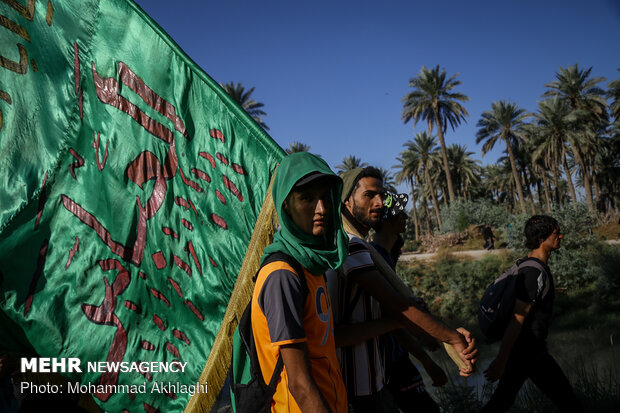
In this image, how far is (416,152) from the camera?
48.5m

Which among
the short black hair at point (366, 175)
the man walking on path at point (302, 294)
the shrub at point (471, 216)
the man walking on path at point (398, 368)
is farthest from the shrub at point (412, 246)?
the man walking on path at point (302, 294)

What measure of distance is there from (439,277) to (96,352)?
19230mm

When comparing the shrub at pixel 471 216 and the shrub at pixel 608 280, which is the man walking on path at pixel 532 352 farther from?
the shrub at pixel 471 216

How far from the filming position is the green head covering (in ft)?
5.15

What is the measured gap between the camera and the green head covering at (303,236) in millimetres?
1568

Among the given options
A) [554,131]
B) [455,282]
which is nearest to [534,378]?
[455,282]

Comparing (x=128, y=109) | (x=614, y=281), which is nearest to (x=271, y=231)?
(x=128, y=109)

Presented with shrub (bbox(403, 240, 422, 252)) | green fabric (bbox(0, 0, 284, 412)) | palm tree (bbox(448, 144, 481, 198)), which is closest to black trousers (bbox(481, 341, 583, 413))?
green fabric (bbox(0, 0, 284, 412))

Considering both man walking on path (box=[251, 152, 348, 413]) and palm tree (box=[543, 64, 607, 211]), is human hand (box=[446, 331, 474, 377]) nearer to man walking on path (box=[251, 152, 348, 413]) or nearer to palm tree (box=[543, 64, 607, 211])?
man walking on path (box=[251, 152, 348, 413])

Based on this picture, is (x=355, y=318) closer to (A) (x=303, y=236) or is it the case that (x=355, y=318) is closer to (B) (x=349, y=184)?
(A) (x=303, y=236)

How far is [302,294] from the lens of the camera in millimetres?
1485

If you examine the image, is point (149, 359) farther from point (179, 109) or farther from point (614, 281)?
point (614, 281)

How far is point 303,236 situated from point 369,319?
23.7 inches

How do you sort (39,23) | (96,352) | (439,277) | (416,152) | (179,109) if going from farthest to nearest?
1. (416,152)
2. (439,277)
3. (179,109)
4. (39,23)
5. (96,352)
